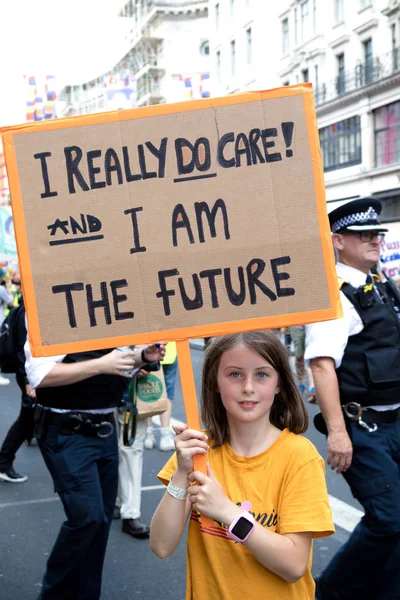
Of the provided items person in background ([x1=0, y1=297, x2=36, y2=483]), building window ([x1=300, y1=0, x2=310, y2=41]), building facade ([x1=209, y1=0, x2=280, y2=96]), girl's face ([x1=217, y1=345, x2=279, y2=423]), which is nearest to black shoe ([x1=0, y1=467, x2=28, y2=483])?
person in background ([x1=0, y1=297, x2=36, y2=483])

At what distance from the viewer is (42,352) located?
8.41 feet

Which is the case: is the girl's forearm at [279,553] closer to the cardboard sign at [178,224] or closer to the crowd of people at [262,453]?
the crowd of people at [262,453]

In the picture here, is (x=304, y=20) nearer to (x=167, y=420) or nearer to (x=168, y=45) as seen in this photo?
(x=167, y=420)

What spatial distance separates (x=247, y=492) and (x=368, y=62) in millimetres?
34279

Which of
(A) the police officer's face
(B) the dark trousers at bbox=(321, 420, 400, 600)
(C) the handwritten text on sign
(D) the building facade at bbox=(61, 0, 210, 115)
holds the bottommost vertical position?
(B) the dark trousers at bbox=(321, 420, 400, 600)

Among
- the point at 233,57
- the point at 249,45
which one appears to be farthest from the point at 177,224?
the point at 233,57

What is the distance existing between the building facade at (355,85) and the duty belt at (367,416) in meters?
28.4

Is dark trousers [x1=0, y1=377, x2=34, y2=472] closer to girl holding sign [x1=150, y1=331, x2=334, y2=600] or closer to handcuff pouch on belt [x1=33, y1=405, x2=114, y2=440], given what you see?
handcuff pouch on belt [x1=33, y1=405, x2=114, y2=440]

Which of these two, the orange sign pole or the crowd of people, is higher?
the orange sign pole

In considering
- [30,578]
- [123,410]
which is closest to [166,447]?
[123,410]

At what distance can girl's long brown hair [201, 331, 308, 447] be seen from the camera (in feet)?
8.44

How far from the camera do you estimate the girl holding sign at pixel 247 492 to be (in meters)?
2.29

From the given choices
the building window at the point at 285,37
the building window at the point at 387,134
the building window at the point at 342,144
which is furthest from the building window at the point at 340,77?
the building window at the point at 285,37

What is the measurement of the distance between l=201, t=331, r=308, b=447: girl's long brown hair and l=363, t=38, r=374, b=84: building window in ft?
109
